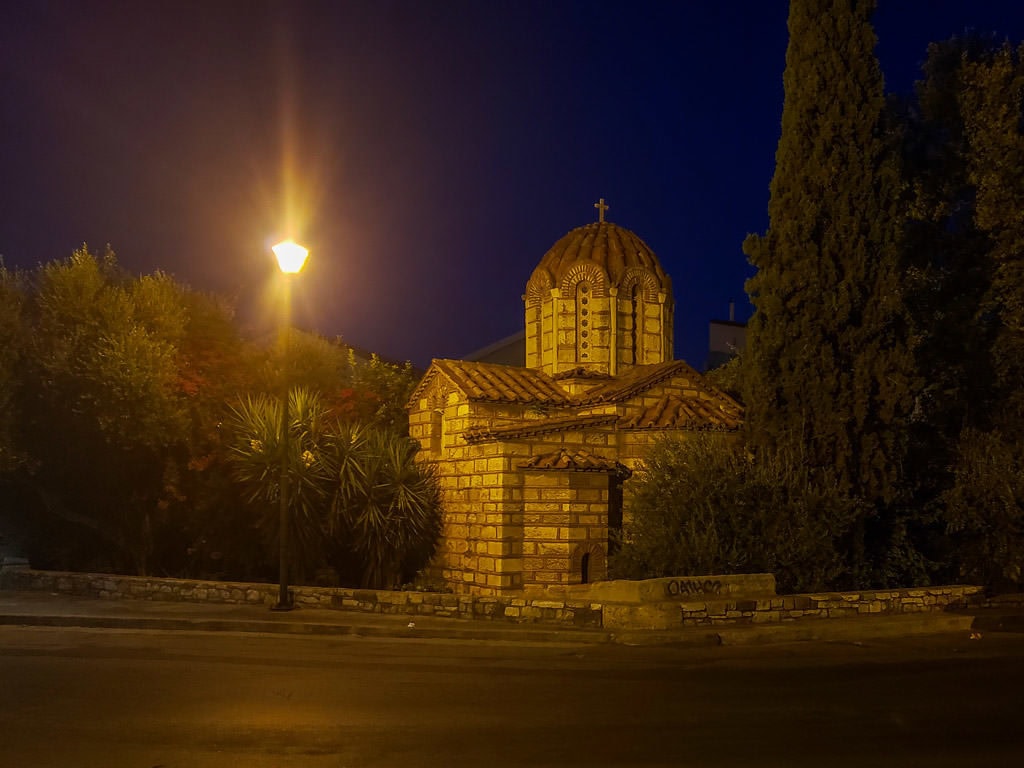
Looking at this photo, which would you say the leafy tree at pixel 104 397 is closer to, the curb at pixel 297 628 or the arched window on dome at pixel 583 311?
the curb at pixel 297 628

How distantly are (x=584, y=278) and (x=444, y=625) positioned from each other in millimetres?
11702

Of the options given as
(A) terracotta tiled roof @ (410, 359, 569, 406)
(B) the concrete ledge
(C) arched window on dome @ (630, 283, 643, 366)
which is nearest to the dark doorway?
(A) terracotta tiled roof @ (410, 359, 569, 406)

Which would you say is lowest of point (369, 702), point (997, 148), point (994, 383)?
point (369, 702)

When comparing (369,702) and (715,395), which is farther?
(715,395)

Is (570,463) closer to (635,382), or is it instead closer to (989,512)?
(635,382)

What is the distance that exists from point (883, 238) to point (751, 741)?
36.3ft

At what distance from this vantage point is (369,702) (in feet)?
25.3

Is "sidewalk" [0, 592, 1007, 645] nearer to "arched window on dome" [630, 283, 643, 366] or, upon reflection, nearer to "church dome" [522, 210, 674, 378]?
"church dome" [522, 210, 674, 378]

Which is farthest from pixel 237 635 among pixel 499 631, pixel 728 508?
pixel 728 508

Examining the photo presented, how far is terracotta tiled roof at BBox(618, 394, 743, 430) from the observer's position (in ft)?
58.3

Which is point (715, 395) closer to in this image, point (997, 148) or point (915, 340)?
point (915, 340)

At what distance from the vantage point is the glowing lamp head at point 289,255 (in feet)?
40.6

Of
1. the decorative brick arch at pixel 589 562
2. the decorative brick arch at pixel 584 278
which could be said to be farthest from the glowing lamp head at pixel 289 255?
the decorative brick arch at pixel 584 278

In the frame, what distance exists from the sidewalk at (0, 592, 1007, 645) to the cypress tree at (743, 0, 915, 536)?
8.78 feet
